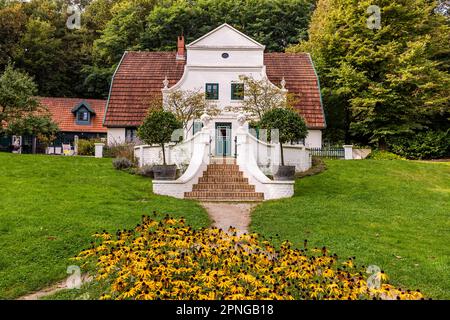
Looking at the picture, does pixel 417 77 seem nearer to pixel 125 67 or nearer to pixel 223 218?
pixel 125 67

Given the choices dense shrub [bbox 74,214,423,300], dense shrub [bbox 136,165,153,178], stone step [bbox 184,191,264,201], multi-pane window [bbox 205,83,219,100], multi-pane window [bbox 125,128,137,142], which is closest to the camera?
dense shrub [bbox 74,214,423,300]

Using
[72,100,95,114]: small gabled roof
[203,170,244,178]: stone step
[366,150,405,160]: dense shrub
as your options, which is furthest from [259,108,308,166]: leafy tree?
[72,100,95,114]: small gabled roof

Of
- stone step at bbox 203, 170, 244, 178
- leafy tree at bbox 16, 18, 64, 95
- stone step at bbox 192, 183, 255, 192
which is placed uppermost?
leafy tree at bbox 16, 18, 64, 95

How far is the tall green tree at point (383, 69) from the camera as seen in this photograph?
103 ft

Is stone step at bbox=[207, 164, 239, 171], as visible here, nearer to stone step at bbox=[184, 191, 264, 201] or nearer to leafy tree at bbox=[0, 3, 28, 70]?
stone step at bbox=[184, 191, 264, 201]

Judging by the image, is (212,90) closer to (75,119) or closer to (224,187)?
(224,187)

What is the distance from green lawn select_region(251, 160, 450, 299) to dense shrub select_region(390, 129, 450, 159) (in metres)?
11.7

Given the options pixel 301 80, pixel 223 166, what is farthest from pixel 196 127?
pixel 223 166

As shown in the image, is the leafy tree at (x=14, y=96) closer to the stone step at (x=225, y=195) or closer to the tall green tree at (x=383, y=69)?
the stone step at (x=225, y=195)

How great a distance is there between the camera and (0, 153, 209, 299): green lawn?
25.4 ft

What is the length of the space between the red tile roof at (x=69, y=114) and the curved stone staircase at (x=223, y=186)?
20927 millimetres

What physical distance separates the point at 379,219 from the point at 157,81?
21.1m

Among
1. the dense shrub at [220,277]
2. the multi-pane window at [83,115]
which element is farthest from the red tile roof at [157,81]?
the dense shrub at [220,277]
